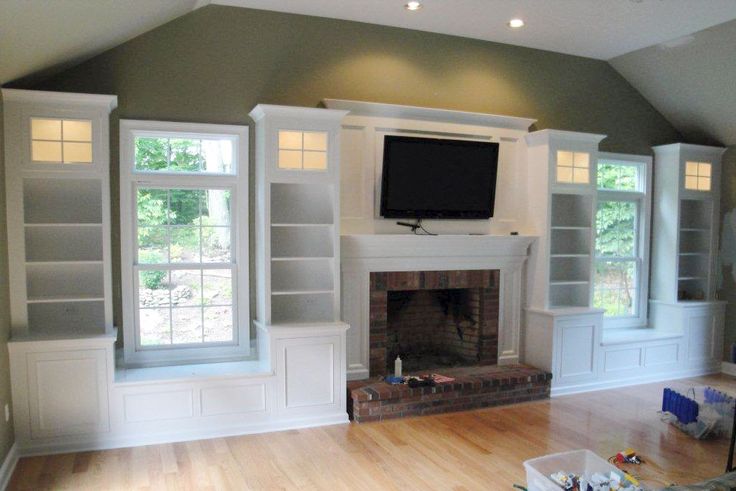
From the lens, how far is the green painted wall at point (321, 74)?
166 inches

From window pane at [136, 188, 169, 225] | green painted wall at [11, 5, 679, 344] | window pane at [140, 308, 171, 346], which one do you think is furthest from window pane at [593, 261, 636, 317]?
window pane at [136, 188, 169, 225]

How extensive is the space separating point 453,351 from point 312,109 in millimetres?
2831

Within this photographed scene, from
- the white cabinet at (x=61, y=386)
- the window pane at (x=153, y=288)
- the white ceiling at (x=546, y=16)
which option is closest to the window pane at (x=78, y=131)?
the window pane at (x=153, y=288)

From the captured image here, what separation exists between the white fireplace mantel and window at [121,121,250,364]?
90 cm

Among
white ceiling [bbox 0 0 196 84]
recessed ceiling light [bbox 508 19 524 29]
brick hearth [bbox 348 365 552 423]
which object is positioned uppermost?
recessed ceiling light [bbox 508 19 524 29]

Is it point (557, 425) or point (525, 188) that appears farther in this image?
point (525, 188)

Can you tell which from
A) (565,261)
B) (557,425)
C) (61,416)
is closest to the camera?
(61,416)

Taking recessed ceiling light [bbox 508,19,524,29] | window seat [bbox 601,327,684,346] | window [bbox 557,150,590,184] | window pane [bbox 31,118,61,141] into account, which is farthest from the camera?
window seat [bbox 601,327,684,346]

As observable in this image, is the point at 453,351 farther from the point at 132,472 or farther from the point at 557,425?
the point at 132,472

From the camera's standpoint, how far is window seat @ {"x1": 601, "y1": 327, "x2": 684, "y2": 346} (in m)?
5.62

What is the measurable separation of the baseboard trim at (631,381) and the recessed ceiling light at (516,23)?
329 cm

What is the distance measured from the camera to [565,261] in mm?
5820

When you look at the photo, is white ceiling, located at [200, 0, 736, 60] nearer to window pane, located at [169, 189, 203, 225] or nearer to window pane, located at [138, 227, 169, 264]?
window pane, located at [169, 189, 203, 225]

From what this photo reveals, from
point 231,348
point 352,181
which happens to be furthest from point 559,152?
point 231,348
